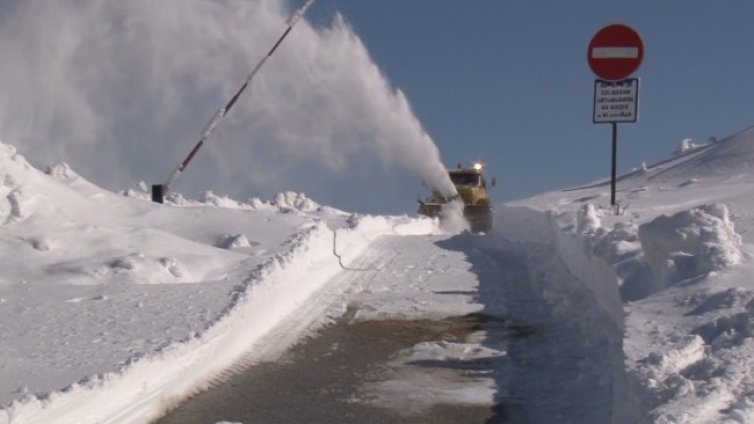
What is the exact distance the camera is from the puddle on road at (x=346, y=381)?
8250 mm

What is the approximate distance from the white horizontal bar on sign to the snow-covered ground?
2.58m

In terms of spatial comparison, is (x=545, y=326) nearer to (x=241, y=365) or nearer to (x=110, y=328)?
(x=241, y=365)

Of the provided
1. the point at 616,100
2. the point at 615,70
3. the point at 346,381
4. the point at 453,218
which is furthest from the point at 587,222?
the point at 453,218

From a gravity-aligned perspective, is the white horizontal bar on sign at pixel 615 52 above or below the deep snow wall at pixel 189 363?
above

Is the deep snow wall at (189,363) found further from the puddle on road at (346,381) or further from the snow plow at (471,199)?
the snow plow at (471,199)

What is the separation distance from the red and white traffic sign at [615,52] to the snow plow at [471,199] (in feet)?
57.3

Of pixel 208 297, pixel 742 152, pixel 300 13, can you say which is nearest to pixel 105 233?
pixel 208 297

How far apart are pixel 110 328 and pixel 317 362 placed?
1815 mm

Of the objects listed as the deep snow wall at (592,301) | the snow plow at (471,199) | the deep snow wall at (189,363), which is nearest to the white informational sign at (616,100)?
the deep snow wall at (592,301)

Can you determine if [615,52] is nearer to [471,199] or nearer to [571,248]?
[571,248]

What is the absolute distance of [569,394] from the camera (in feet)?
29.4

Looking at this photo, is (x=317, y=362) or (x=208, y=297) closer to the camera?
(x=317, y=362)

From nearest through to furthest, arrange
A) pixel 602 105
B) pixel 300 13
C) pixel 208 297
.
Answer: pixel 208 297 < pixel 602 105 < pixel 300 13

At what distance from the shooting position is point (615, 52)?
18203mm
